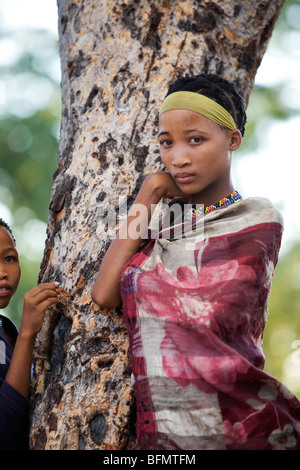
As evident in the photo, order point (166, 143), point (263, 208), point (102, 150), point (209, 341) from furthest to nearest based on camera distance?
point (102, 150) → point (166, 143) → point (263, 208) → point (209, 341)

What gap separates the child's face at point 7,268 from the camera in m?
2.64

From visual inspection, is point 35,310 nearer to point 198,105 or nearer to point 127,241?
point 127,241

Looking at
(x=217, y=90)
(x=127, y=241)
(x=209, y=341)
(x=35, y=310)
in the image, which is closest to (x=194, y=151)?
(x=217, y=90)

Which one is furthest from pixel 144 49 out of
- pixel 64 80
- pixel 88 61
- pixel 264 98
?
pixel 264 98

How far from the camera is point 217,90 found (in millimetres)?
2262

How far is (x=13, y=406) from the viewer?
88.9 inches

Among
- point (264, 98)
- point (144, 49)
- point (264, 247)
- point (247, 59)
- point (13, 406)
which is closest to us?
point (264, 247)

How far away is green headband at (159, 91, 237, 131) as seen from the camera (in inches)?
84.7

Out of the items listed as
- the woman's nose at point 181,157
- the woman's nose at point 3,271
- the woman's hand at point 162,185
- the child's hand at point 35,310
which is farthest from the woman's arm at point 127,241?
the woman's nose at point 3,271

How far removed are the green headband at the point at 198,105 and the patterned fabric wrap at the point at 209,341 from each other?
0.41 metres

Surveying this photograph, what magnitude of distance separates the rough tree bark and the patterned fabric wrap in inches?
9.2

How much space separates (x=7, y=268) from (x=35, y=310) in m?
0.48
